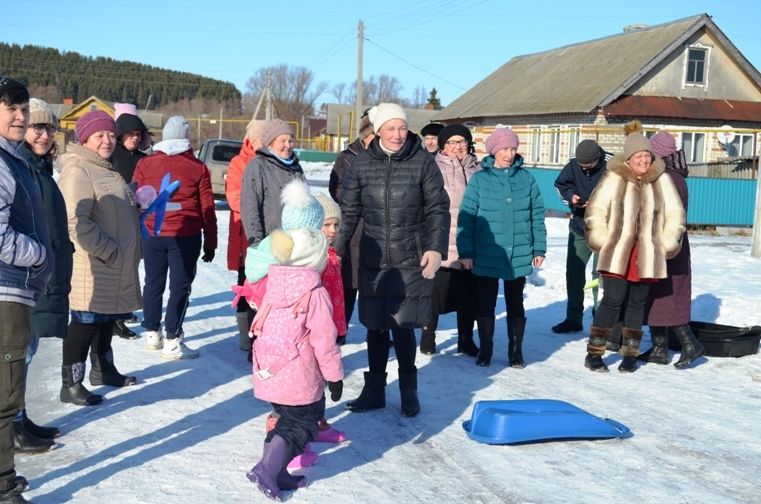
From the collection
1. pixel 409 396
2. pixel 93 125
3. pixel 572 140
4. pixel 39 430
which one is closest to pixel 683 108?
pixel 572 140

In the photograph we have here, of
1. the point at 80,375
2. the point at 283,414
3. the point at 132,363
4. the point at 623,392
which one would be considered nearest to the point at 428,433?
the point at 283,414

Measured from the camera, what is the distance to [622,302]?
23.0 feet

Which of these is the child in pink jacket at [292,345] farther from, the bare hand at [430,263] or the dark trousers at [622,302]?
the dark trousers at [622,302]

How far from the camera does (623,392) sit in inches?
251

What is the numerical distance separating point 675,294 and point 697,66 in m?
26.0

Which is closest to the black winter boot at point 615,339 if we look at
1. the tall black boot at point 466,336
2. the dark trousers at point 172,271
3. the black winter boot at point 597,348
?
the black winter boot at point 597,348

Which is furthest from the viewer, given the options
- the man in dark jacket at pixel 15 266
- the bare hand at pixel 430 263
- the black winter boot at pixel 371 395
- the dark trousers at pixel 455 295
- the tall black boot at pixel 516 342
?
the dark trousers at pixel 455 295

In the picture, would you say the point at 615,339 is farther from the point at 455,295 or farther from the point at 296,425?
the point at 296,425

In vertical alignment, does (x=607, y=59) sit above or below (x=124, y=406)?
above

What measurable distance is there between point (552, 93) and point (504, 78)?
7.03 metres

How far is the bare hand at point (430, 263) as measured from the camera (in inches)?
213

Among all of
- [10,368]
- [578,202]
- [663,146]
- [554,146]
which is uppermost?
[554,146]

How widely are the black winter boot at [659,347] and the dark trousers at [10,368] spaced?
5178mm

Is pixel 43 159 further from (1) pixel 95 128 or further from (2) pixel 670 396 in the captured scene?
(2) pixel 670 396
